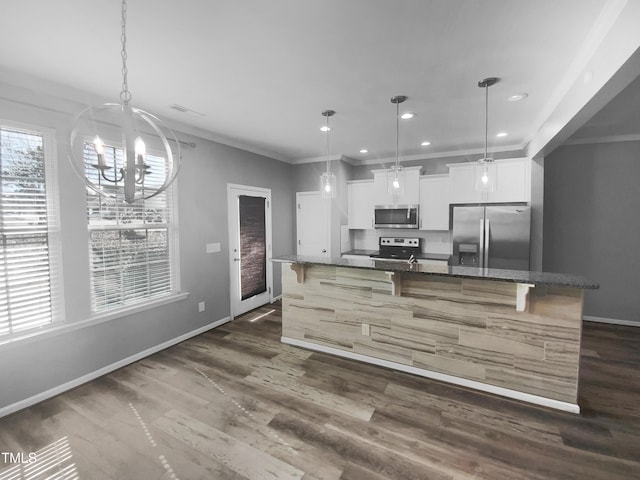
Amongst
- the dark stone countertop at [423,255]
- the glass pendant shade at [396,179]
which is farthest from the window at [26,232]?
the dark stone countertop at [423,255]

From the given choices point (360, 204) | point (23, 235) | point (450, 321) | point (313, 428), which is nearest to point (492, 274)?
point (450, 321)

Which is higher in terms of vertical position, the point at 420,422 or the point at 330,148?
the point at 330,148

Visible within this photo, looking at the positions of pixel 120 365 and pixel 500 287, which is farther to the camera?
pixel 120 365

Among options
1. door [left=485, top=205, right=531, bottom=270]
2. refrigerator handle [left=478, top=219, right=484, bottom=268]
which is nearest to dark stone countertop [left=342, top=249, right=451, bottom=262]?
refrigerator handle [left=478, top=219, right=484, bottom=268]

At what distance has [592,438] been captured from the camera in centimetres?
206

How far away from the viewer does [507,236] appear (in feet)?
12.9

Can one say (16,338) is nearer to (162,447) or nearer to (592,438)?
(162,447)

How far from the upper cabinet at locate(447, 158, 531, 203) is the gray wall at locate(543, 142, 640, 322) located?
0.56 m

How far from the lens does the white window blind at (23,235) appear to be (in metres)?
2.37

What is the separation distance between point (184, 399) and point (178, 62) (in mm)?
2694

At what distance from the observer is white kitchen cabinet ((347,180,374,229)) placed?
17.3 ft

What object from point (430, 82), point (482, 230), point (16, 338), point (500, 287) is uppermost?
point (430, 82)

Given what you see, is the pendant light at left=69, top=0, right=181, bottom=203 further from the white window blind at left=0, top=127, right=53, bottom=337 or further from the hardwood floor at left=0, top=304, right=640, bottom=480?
the hardwood floor at left=0, top=304, right=640, bottom=480

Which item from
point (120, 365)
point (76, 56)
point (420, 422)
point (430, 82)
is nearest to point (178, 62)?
point (76, 56)
